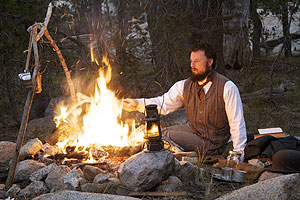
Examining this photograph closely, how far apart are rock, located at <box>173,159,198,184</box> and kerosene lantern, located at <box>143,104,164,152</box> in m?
0.37

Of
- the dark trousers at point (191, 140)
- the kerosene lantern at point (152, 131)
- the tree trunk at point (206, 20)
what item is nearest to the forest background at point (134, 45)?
the tree trunk at point (206, 20)

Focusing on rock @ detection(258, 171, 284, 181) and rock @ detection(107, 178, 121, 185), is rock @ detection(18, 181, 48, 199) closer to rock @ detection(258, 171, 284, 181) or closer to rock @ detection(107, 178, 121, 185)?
rock @ detection(107, 178, 121, 185)

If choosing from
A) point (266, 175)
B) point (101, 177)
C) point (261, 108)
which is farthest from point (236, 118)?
point (261, 108)

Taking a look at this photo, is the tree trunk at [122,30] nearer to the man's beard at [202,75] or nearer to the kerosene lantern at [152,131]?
the man's beard at [202,75]

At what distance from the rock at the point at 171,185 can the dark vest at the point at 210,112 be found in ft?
4.14

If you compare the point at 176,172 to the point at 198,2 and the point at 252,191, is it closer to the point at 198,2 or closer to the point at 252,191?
the point at 252,191

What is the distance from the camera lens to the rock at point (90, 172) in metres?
4.36

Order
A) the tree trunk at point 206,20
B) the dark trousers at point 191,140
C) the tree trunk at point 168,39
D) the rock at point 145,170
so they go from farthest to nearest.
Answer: the tree trunk at point 206,20
the tree trunk at point 168,39
the dark trousers at point 191,140
the rock at point 145,170

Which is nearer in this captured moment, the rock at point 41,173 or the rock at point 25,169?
the rock at point 41,173

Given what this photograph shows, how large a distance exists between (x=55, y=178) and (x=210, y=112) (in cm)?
216

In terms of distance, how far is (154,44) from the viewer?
7492 millimetres

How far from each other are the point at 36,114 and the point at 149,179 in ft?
18.3

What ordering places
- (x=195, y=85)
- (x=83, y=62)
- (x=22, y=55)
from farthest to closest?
(x=83, y=62)
(x=22, y=55)
(x=195, y=85)

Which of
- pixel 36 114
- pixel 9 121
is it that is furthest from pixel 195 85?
pixel 9 121
